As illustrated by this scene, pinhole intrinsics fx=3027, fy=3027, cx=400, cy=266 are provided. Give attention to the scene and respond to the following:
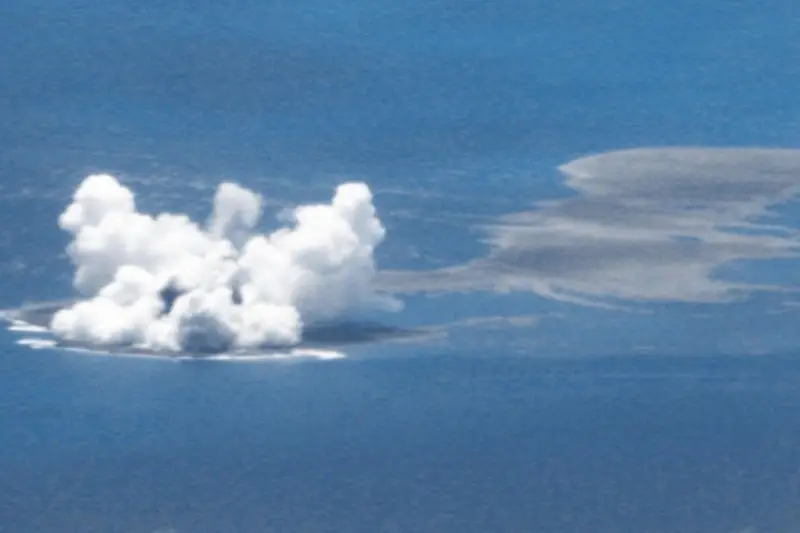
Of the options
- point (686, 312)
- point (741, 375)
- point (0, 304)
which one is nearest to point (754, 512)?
point (741, 375)

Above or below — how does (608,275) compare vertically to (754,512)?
above

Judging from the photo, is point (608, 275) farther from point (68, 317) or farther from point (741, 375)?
point (68, 317)

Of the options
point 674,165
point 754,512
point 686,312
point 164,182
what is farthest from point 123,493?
point 674,165

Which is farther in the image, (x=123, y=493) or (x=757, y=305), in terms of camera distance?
(x=757, y=305)

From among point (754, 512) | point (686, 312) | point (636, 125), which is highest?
point (636, 125)

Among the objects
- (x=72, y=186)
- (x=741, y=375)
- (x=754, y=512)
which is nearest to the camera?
(x=754, y=512)

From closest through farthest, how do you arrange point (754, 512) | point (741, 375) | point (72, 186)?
point (754, 512) < point (741, 375) < point (72, 186)

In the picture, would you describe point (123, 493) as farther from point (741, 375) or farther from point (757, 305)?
point (757, 305)
